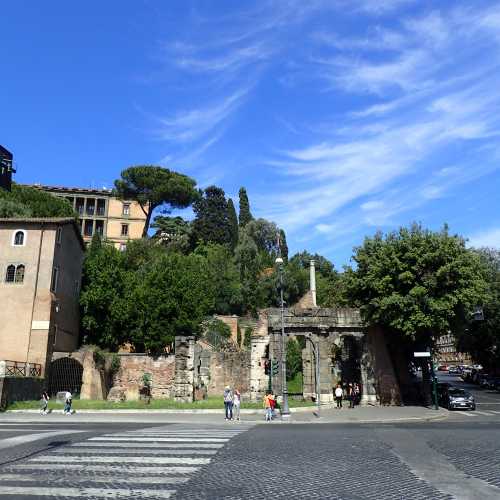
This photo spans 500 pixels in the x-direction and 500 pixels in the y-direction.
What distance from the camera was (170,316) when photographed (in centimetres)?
3822

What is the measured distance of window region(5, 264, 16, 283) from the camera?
34.2m

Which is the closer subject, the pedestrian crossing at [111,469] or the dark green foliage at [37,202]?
the pedestrian crossing at [111,469]

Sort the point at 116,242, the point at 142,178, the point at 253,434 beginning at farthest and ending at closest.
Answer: the point at 116,242 → the point at 142,178 → the point at 253,434

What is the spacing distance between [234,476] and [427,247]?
25.0 meters

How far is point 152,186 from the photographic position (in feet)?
220

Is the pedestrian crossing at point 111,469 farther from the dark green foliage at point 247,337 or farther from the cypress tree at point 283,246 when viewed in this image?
the cypress tree at point 283,246

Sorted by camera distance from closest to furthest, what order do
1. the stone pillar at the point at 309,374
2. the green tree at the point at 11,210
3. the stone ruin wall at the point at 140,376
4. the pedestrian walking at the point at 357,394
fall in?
the pedestrian walking at the point at 357,394 < the stone ruin wall at the point at 140,376 < the stone pillar at the point at 309,374 < the green tree at the point at 11,210

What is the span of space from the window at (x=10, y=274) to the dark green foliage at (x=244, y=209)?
50.5m

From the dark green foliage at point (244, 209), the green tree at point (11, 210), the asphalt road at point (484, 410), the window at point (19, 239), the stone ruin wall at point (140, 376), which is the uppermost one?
the dark green foliage at point (244, 209)

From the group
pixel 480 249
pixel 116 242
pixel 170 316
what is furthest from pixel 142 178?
pixel 480 249

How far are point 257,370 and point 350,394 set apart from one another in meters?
6.82

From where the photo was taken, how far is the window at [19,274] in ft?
112

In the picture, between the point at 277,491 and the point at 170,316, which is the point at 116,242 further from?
the point at 277,491

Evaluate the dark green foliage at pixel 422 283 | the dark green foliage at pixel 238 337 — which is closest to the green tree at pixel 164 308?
the dark green foliage at pixel 238 337
